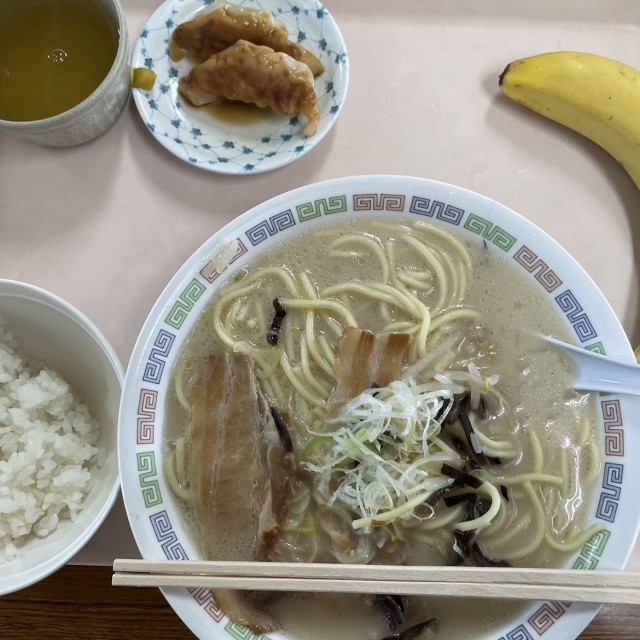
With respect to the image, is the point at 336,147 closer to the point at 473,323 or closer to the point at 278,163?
the point at 278,163

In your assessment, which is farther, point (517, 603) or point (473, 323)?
point (473, 323)

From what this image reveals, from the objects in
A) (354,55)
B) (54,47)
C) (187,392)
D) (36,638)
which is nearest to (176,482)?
(187,392)

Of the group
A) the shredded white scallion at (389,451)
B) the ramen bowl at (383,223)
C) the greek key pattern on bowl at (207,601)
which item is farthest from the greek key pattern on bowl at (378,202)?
the greek key pattern on bowl at (207,601)

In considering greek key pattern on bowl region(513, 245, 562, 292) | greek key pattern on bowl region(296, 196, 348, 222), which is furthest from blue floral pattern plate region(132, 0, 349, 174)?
greek key pattern on bowl region(513, 245, 562, 292)

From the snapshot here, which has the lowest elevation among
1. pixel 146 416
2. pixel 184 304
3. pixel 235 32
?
pixel 146 416

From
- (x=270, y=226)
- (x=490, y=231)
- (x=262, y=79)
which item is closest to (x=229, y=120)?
(x=262, y=79)

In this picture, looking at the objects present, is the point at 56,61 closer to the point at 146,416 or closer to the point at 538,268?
the point at 146,416

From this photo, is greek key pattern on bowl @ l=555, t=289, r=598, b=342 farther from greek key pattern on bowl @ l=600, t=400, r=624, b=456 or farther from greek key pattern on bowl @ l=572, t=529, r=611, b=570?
greek key pattern on bowl @ l=572, t=529, r=611, b=570
